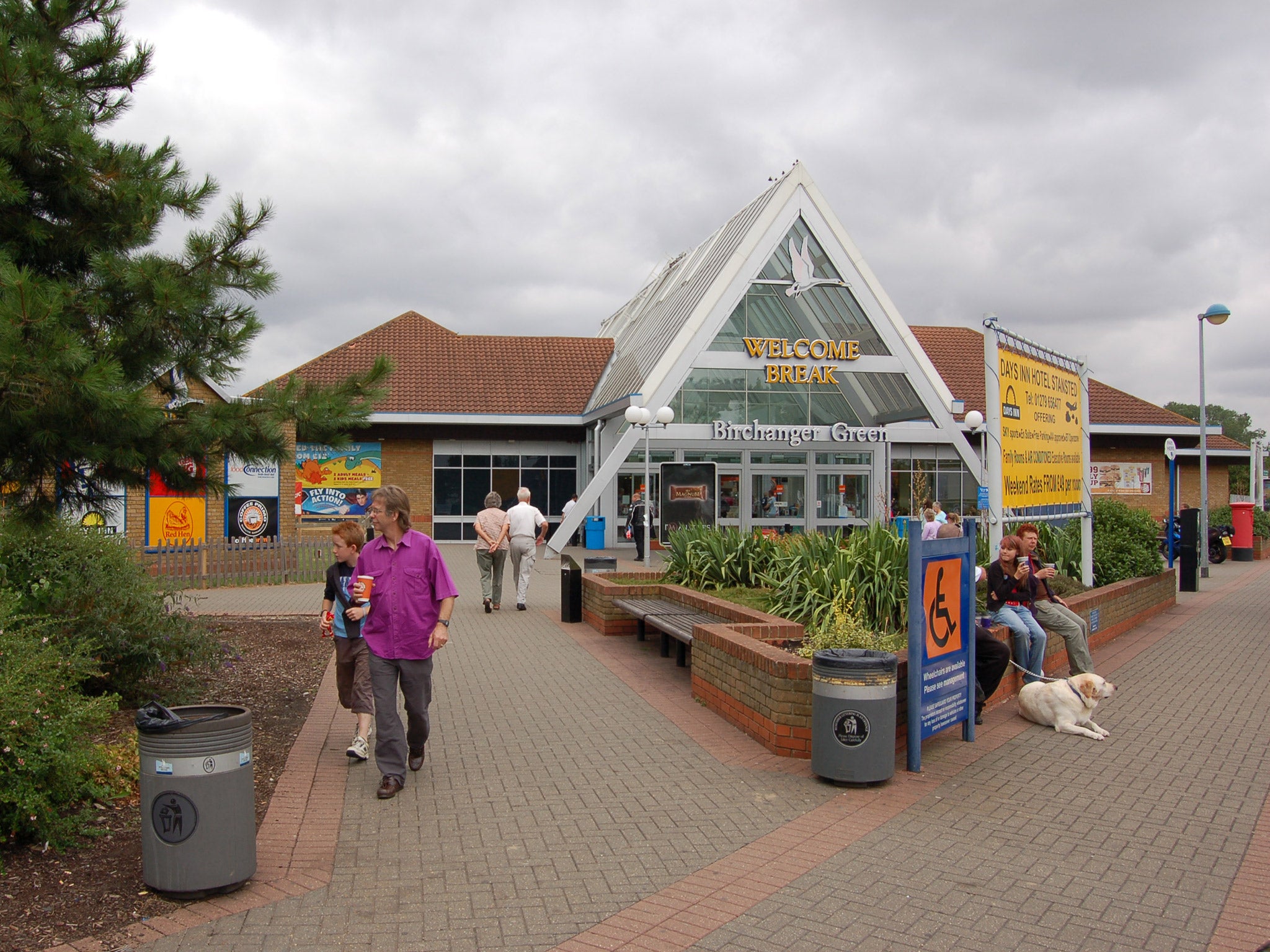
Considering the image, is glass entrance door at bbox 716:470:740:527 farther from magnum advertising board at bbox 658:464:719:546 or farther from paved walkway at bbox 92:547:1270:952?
paved walkway at bbox 92:547:1270:952

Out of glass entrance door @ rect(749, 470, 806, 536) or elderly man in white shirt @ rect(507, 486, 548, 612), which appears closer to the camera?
elderly man in white shirt @ rect(507, 486, 548, 612)

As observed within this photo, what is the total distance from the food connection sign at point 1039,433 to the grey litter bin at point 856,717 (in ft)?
18.4

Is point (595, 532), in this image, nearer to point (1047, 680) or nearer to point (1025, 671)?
point (1047, 680)

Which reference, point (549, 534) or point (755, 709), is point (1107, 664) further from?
point (549, 534)

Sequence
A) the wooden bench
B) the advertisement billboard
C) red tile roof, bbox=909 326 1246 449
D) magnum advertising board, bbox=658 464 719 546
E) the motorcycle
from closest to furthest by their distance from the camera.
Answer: the wooden bench → the advertisement billboard → magnum advertising board, bbox=658 464 719 546 → the motorcycle → red tile roof, bbox=909 326 1246 449

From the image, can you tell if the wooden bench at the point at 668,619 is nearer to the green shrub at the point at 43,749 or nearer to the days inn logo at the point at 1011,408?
the days inn logo at the point at 1011,408

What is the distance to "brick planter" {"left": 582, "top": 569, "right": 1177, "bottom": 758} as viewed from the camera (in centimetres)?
694

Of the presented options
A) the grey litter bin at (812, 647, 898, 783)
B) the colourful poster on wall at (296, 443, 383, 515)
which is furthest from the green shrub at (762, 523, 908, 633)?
the colourful poster on wall at (296, 443, 383, 515)

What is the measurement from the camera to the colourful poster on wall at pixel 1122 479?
120ft

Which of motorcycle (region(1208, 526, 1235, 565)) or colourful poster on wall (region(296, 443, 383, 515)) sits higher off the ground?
colourful poster on wall (region(296, 443, 383, 515))

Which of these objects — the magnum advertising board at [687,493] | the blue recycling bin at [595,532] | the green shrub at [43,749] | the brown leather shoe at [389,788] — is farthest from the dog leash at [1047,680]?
the blue recycling bin at [595,532]

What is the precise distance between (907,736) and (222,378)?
517 cm

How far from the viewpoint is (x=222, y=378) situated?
7.04m

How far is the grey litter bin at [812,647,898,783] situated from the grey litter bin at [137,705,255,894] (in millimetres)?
3338
